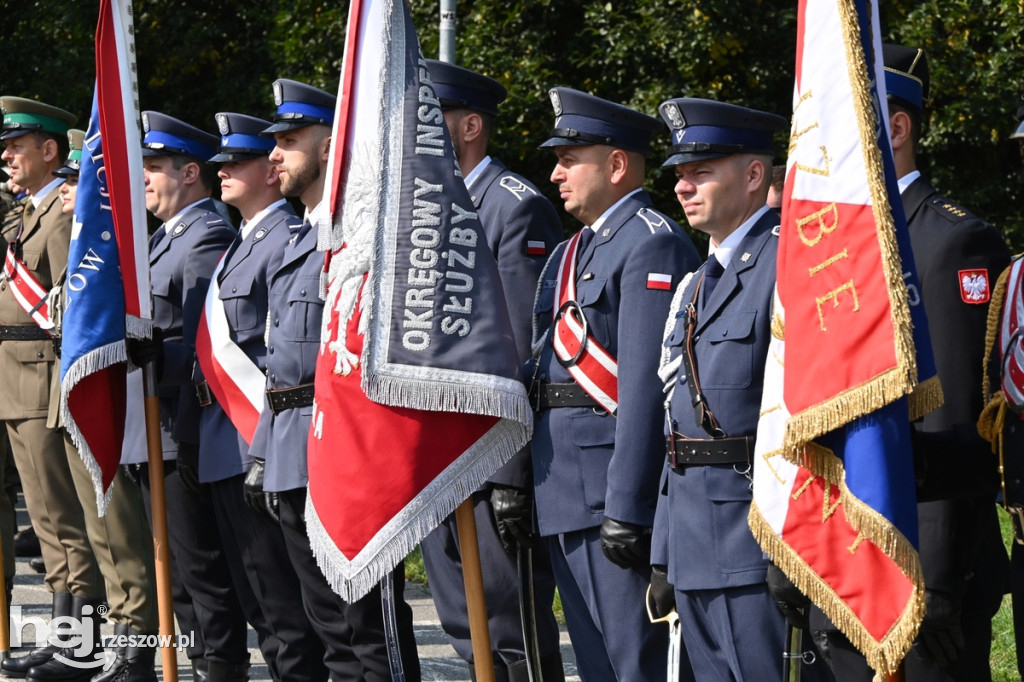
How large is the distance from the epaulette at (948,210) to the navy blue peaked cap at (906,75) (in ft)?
0.93

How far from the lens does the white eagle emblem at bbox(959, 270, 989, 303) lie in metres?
3.38

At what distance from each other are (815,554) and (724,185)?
45.5 inches

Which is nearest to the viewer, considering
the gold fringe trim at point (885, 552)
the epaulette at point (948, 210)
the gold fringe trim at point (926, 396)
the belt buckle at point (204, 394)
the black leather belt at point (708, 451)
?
the gold fringe trim at point (885, 552)

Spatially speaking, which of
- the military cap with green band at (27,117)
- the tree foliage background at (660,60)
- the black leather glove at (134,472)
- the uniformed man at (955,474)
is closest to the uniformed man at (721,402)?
the uniformed man at (955,474)

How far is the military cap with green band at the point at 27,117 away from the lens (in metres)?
6.84

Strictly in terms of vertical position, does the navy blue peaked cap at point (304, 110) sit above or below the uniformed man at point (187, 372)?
above

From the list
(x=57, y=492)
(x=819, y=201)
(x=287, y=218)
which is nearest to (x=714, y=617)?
(x=819, y=201)

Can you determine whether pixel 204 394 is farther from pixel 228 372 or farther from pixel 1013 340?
pixel 1013 340

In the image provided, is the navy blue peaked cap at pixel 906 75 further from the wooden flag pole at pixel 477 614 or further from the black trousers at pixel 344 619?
the black trousers at pixel 344 619

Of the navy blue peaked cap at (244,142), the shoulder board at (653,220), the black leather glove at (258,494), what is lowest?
the black leather glove at (258,494)

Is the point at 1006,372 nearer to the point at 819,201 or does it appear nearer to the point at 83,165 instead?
the point at 819,201

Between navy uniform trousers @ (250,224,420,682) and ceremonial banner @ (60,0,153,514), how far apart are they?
709 millimetres

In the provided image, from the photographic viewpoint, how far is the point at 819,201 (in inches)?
122

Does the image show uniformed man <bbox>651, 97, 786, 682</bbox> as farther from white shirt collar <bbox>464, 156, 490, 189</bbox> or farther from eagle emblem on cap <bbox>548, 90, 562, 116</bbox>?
white shirt collar <bbox>464, 156, 490, 189</bbox>
